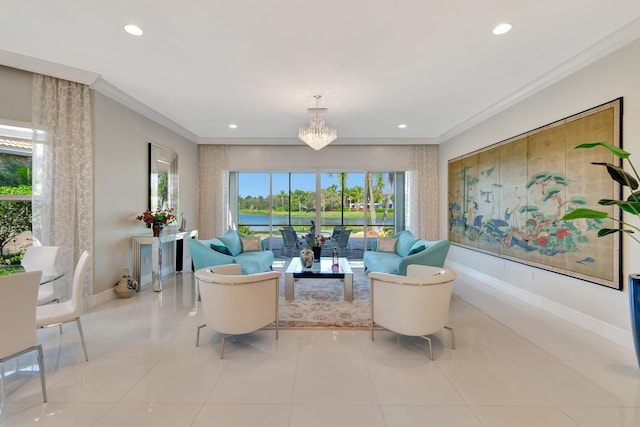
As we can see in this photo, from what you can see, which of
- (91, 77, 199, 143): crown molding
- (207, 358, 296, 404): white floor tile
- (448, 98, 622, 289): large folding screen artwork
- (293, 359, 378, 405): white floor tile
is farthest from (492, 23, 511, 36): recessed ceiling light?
(91, 77, 199, 143): crown molding

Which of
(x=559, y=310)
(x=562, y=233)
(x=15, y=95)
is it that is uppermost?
(x=15, y=95)

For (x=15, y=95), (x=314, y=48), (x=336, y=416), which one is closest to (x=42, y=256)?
(x=15, y=95)

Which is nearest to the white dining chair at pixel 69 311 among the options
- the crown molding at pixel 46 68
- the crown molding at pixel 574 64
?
the crown molding at pixel 46 68

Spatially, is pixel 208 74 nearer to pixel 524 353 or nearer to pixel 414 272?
pixel 414 272

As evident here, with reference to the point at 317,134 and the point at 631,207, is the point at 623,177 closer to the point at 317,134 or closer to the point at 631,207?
the point at 631,207

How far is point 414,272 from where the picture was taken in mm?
3504

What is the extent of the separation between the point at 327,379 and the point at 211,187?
622cm

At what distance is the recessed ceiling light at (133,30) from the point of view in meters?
2.79

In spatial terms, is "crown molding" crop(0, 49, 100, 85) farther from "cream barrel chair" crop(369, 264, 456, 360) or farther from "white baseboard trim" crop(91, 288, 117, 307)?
"cream barrel chair" crop(369, 264, 456, 360)

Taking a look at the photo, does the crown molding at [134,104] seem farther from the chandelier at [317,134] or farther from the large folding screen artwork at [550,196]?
the large folding screen artwork at [550,196]

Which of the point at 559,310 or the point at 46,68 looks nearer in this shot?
the point at 46,68

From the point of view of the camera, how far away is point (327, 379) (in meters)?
2.40

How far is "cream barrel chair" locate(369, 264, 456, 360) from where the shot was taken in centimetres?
273

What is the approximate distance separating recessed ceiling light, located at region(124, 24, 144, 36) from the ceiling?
6 cm
